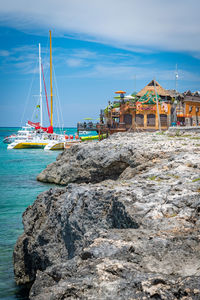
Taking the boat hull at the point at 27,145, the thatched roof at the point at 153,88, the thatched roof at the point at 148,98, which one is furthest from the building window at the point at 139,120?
the boat hull at the point at 27,145

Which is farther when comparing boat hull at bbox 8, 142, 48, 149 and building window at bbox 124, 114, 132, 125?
boat hull at bbox 8, 142, 48, 149

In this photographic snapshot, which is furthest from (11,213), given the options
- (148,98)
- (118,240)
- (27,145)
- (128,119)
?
(27,145)

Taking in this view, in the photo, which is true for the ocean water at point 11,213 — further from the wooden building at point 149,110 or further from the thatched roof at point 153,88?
the thatched roof at point 153,88

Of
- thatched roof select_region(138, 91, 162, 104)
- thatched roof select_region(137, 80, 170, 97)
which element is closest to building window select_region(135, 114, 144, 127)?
thatched roof select_region(138, 91, 162, 104)

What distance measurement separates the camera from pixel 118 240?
179 inches

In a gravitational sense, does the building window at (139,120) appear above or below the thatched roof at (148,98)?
below

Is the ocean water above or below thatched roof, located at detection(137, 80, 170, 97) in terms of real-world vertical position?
below

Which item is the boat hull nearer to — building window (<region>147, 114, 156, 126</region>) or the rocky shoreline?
building window (<region>147, 114, 156, 126</region>)

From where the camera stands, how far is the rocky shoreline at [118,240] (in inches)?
136

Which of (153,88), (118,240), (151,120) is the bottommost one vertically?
(118,240)

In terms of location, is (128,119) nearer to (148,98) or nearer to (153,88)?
(148,98)

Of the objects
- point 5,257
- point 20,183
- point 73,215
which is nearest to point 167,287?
point 73,215

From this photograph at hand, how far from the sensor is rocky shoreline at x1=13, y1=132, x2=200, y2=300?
346 cm

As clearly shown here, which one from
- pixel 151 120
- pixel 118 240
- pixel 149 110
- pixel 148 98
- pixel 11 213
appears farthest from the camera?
pixel 151 120
